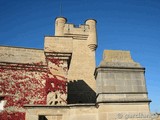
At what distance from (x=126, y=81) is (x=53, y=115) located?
11.7 feet

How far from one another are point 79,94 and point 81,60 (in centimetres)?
431

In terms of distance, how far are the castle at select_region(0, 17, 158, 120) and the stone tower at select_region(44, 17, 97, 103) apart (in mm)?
8724

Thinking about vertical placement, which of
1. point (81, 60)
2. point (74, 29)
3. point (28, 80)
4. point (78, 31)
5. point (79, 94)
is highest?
point (74, 29)

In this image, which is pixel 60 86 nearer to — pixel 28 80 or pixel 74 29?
pixel 28 80

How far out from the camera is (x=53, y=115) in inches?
332

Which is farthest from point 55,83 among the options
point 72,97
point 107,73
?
point 72,97

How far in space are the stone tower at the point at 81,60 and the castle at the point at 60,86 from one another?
8724mm

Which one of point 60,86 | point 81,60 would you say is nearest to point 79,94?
point 81,60

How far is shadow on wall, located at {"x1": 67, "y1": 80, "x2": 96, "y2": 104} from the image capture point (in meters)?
21.0

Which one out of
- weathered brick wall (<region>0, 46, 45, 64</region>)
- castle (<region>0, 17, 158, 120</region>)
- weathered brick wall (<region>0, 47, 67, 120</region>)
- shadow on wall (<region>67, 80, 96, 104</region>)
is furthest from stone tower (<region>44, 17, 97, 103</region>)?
castle (<region>0, 17, 158, 120</region>)

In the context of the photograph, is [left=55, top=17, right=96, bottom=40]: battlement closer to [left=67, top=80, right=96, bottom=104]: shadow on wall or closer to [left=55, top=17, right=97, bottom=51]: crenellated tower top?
[left=55, top=17, right=97, bottom=51]: crenellated tower top

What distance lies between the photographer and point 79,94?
21.4 metres

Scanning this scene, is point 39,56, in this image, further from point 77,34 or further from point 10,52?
point 77,34

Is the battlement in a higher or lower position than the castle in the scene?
higher
